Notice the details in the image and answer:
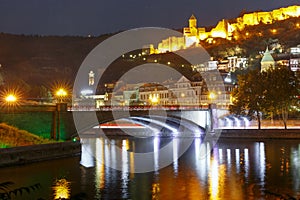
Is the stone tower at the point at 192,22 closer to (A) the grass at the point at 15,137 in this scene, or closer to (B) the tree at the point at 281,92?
(B) the tree at the point at 281,92

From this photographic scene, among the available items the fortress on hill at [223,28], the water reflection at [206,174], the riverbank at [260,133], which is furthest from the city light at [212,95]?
the fortress on hill at [223,28]

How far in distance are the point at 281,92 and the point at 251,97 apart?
368 cm

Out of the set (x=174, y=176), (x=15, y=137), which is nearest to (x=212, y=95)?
(x=15, y=137)

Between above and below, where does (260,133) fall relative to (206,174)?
above

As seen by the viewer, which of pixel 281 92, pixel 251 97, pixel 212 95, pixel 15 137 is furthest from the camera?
pixel 212 95

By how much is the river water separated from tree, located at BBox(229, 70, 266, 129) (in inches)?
587

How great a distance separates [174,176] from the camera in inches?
985

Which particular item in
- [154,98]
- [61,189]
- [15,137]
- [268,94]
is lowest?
[61,189]

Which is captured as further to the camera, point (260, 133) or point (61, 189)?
point (260, 133)

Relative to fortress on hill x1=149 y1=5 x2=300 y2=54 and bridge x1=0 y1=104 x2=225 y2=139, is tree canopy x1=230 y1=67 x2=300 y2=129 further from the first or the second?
fortress on hill x1=149 y1=5 x2=300 y2=54

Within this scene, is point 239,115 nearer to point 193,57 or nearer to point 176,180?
point 176,180

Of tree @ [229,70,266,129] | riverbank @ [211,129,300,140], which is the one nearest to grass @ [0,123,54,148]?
riverbank @ [211,129,300,140]

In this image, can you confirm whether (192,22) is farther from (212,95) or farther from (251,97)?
(251,97)

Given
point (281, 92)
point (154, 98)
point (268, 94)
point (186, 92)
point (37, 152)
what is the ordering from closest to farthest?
point (37, 152), point (281, 92), point (268, 94), point (186, 92), point (154, 98)
